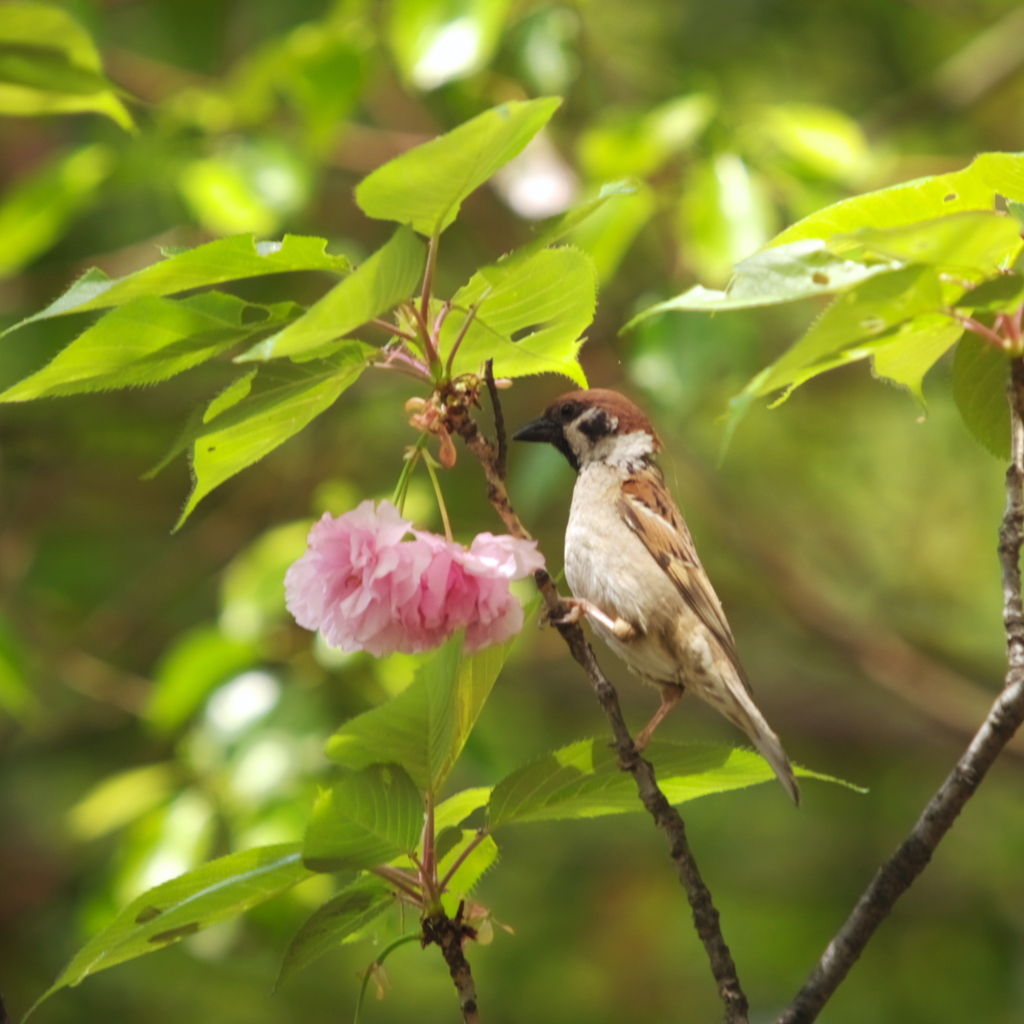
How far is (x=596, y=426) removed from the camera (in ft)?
9.22

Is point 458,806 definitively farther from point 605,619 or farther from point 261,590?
point 261,590

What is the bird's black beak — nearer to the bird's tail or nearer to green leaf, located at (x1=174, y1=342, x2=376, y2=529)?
the bird's tail

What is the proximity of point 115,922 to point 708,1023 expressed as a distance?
5567mm

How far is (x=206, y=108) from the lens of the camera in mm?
3953

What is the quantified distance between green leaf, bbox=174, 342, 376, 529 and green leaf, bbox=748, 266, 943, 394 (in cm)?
57

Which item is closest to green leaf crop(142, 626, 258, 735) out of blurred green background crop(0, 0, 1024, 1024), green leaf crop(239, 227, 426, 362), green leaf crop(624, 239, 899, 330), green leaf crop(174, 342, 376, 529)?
blurred green background crop(0, 0, 1024, 1024)

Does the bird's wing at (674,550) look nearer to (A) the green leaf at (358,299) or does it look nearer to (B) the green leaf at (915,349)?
(B) the green leaf at (915,349)

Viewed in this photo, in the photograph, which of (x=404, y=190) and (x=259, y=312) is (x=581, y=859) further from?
(x=404, y=190)

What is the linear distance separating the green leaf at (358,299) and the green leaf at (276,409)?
0.73 feet

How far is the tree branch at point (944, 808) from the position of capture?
4.62 feet

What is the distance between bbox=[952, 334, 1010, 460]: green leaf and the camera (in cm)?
159

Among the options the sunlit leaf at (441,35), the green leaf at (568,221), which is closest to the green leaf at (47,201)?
the sunlit leaf at (441,35)

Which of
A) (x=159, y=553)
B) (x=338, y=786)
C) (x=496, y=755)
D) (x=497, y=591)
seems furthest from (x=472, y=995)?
(x=159, y=553)

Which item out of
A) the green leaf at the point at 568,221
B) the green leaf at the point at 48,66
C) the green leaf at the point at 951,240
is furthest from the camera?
the green leaf at the point at 48,66
